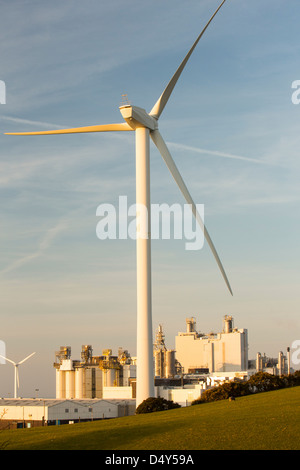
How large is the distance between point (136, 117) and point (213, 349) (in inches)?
4429

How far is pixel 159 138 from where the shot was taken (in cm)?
5478

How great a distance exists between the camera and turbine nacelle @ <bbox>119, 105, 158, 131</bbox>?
2060 inches

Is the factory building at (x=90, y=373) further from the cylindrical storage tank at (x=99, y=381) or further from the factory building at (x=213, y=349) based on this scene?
the factory building at (x=213, y=349)

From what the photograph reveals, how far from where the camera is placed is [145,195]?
51.0m

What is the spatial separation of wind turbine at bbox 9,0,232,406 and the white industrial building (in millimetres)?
35266

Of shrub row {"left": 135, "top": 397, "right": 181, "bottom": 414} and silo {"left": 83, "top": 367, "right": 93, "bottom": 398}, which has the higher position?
shrub row {"left": 135, "top": 397, "right": 181, "bottom": 414}

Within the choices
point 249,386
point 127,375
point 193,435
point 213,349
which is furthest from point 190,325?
point 193,435

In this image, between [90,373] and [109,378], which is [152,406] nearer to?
[109,378]

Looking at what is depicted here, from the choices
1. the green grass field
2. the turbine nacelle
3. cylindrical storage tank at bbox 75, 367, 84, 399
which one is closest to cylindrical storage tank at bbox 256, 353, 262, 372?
cylindrical storage tank at bbox 75, 367, 84, 399

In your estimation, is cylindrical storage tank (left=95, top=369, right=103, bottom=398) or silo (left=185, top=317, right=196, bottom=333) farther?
silo (left=185, top=317, right=196, bottom=333)

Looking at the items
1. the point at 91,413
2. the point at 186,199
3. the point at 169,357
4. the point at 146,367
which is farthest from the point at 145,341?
the point at 169,357

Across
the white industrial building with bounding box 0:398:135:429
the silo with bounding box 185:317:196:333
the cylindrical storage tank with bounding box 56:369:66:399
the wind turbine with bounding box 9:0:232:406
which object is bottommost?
the cylindrical storage tank with bounding box 56:369:66:399

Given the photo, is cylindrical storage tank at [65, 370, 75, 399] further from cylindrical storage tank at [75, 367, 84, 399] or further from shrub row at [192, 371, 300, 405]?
shrub row at [192, 371, 300, 405]
